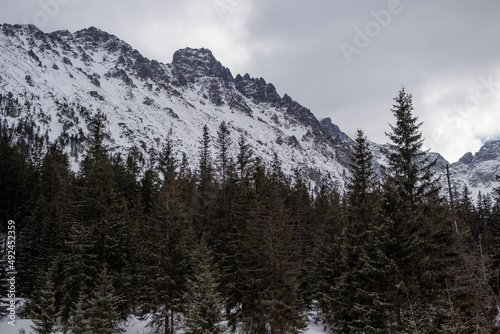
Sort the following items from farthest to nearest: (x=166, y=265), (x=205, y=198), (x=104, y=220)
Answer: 1. (x=205, y=198)
2. (x=104, y=220)
3. (x=166, y=265)

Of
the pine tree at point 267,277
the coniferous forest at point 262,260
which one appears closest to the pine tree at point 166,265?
the coniferous forest at point 262,260

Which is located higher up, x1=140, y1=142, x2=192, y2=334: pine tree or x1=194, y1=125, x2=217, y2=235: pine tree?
x1=194, y1=125, x2=217, y2=235: pine tree

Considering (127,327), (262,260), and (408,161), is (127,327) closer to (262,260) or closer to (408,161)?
(262,260)

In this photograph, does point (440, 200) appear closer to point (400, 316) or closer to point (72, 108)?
point (400, 316)

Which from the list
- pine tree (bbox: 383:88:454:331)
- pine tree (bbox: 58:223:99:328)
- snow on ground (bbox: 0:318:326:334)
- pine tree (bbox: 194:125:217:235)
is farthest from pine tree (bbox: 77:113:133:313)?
pine tree (bbox: 383:88:454:331)

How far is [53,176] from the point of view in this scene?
1624 inches

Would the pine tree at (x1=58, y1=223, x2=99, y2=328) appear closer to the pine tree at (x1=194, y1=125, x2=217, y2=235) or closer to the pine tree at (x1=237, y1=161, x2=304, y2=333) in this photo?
the pine tree at (x1=194, y1=125, x2=217, y2=235)

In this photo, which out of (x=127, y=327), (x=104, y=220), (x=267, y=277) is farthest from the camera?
(x=127, y=327)

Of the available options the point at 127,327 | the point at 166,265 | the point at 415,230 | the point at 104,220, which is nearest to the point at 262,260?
the point at 166,265

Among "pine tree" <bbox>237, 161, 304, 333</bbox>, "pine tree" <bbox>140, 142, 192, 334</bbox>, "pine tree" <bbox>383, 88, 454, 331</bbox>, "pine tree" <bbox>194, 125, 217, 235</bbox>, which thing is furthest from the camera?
"pine tree" <bbox>194, 125, 217, 235</bbox>

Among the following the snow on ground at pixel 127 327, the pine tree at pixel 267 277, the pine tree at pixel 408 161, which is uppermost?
the pine tree at pixel 408 161

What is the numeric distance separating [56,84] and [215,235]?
200 meters

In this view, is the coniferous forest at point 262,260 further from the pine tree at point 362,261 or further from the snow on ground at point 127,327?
the snow on ground at point 127,327

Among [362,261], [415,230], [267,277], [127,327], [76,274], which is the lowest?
[127,327]
